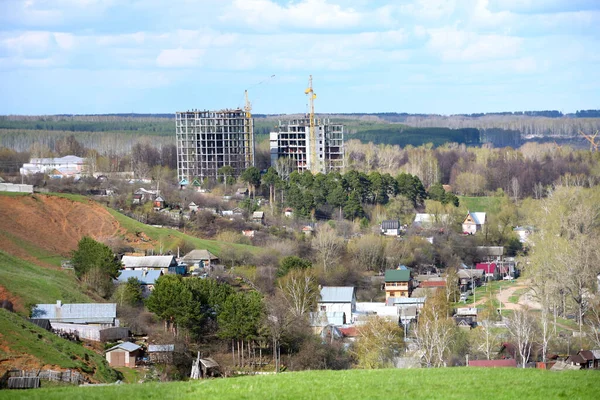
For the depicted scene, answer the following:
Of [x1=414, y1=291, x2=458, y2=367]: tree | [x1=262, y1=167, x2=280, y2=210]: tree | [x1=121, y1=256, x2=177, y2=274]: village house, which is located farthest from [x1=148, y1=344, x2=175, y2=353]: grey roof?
[x1=262, y1=167, x2=280, y2=210]: tree

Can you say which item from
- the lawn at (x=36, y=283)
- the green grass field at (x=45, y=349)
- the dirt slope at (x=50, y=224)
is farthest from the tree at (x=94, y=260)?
the green grass field at (x=45, y=349)

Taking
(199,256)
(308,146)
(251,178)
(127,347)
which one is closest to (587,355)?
(127,347)

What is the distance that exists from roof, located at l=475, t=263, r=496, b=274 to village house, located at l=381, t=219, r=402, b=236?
758 cm

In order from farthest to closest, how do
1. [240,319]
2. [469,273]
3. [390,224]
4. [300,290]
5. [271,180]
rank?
1. [271,180]
2. [390,224]
3. [469,273]
4. [300,290]
5. [240,319]

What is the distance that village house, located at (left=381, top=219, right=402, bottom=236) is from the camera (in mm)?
54625

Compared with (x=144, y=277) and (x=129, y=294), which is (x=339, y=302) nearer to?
(x=129, y=294)

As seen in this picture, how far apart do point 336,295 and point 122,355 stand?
38.8ft

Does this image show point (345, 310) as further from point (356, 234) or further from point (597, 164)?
point (597, 164)

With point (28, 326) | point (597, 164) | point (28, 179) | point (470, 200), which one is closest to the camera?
point (28, 326)

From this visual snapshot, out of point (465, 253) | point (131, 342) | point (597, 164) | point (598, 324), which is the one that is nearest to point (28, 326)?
point (131, 342)

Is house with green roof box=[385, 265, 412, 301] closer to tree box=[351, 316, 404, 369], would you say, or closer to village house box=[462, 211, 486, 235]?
tree box=[351, 316, 404, 369]

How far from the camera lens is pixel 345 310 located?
1406 inches

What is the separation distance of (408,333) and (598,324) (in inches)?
243

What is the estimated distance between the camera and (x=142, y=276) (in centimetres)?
3941
